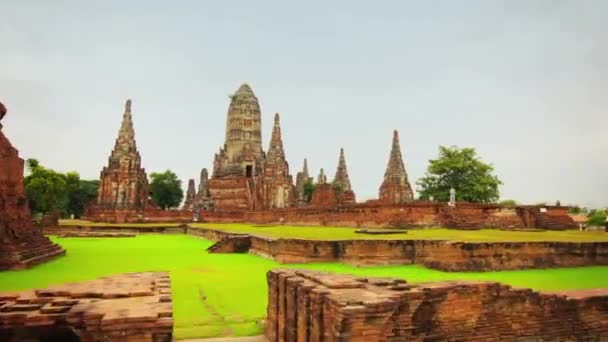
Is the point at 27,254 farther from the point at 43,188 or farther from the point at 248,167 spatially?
the point at 43,188

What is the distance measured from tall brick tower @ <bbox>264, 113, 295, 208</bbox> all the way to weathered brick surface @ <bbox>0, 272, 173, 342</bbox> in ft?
121

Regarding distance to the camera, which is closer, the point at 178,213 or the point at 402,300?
the point at 402,300

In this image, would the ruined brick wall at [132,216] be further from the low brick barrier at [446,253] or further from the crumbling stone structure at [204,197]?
the low brick barrier at [446,253]

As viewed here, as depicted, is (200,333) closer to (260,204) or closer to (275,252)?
(275,252)

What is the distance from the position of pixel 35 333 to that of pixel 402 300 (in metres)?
3.40

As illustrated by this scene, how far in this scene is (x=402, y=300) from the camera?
465 cm

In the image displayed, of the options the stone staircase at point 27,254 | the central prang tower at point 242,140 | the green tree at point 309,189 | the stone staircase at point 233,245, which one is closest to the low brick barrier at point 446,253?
the stone staircase at point 233,245

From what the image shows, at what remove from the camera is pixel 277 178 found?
137 feet

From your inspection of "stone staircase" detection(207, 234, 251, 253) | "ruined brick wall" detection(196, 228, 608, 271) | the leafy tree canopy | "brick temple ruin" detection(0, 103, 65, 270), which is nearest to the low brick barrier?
"ruined brick wall" detection(196, 228, 608, 271)

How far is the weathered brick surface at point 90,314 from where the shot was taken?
333 centimetres

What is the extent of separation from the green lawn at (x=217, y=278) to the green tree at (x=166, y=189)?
51557mm

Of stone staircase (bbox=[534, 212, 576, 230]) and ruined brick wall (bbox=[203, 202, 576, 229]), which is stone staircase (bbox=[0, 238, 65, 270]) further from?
stone staircase (bbox=[534, 212, 576, 230])

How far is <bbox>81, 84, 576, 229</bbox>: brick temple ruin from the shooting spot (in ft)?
61.1

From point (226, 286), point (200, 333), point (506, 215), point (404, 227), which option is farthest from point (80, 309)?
point (506, 215)
